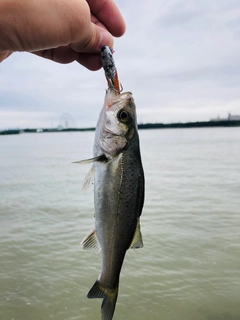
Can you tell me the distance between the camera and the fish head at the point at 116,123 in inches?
104

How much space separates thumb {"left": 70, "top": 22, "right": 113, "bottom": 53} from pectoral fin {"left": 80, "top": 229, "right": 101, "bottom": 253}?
4.38ft

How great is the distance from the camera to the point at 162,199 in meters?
15.4

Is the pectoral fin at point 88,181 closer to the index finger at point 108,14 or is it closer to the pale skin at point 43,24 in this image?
the pale skin at point 43,24

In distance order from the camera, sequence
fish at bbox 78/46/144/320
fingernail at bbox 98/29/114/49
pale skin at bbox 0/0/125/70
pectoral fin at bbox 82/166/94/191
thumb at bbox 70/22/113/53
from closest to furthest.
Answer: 1. pale skin at bbox 0/0/125/70
2. thumb at bbox 70/22/113/53
3. fingernail at bbox 98/29/114/49
4. fish at bbox 78/46/144/320
5. pectoral fin at bbox 82/166/94/191

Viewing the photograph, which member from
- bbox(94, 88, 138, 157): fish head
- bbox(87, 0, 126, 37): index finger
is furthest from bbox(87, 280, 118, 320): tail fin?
bbox(87, 0, 126, 37): index finger

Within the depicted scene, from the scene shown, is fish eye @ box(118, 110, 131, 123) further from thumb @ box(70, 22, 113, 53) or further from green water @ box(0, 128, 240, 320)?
green water @ box(0, 128, 240, 320)

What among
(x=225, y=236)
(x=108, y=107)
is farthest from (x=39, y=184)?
(x=108, y=107)

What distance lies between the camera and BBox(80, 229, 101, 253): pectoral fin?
2.68m

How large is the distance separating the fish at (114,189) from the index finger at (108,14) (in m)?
0.53

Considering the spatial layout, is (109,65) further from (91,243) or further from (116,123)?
(91,243)

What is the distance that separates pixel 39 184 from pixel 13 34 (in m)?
19.5

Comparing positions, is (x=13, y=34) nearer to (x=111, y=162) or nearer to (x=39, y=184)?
(x=111, y=162)

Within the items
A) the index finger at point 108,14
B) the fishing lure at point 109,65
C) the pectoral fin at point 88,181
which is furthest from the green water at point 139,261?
the index finger at point 108,14

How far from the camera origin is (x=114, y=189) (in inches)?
99.9
